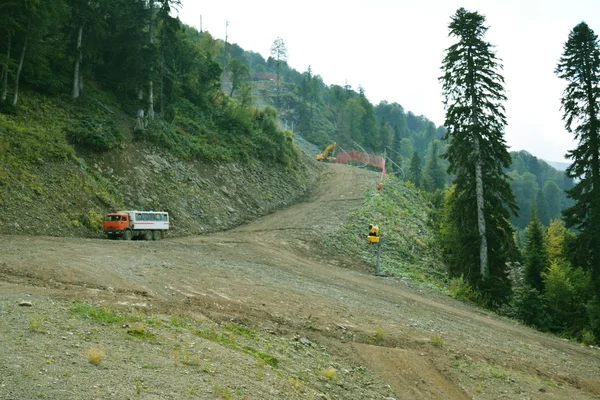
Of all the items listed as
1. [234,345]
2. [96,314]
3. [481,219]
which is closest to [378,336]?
[234,345]

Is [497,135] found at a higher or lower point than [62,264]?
higher

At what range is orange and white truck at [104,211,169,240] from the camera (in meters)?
26.8

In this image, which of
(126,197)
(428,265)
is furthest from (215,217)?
(428,265)

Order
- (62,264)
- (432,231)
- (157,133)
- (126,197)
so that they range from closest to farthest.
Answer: (62,264)
(126,197)
(157,133)
(432,231)

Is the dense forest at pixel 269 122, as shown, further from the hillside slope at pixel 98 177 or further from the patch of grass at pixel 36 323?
the patch of grass at pixel 36 323

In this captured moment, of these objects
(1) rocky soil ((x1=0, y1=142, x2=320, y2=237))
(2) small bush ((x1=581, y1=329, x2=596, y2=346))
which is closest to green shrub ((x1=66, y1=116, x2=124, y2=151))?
(1) rocky soil ((x1=0, y1=142, x2=320, y2=237))

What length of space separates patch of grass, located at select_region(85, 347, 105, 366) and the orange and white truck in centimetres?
2038

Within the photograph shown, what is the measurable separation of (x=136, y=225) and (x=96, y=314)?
1858cm

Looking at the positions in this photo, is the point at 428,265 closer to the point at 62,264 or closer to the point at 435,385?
the point at 435,385

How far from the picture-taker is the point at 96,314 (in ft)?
32.9

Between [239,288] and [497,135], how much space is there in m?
19.9

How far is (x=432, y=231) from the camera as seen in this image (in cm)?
4334

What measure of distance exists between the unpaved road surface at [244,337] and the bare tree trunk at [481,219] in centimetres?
422

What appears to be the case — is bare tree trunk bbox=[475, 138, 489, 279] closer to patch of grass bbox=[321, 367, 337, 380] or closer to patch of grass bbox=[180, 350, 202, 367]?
patch of grass bbox=[321, 367, 337, 380]
